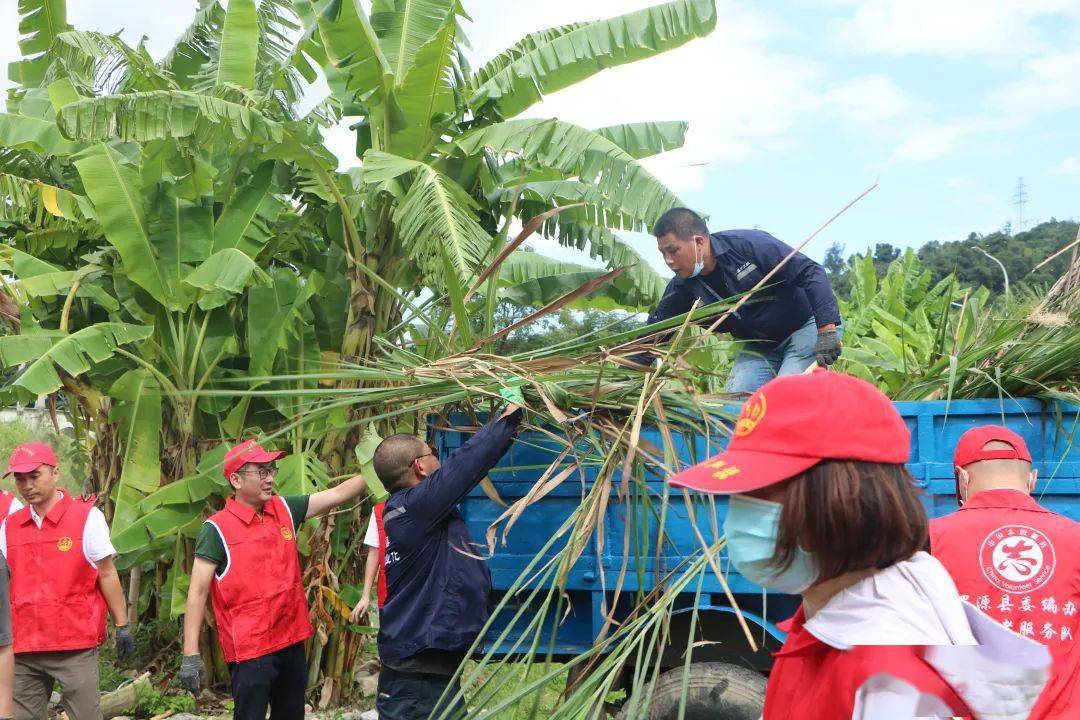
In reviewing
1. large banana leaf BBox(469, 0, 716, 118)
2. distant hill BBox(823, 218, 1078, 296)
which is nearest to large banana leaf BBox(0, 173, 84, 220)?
large banana leaf BBox(469, 0, 716, 118)

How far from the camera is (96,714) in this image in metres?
5.02

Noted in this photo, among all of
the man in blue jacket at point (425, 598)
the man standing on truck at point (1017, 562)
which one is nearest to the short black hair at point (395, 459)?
the man in blue jacket at point (425, 598)

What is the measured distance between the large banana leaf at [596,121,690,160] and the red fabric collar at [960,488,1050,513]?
13.7ft

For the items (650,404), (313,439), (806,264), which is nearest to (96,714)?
(313,439)

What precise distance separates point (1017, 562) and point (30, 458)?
450 cm

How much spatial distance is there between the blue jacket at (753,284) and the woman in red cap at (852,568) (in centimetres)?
293

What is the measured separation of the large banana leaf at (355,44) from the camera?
6.07 metres

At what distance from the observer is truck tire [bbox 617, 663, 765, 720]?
3752mm

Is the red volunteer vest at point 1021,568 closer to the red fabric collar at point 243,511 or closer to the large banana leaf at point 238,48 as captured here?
the red fabric collar at point 243,511

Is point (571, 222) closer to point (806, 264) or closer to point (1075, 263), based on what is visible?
point (806, 264)

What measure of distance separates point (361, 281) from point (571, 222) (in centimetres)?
156

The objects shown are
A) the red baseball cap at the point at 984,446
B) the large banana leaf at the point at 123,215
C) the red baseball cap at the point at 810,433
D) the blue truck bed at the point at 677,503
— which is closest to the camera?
the red baseball cap at the point at 810,433

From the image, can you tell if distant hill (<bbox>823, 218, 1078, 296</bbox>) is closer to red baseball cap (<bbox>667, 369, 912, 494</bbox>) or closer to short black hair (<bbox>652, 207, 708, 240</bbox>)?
short black hair (<bbox>652, 207, 708, 240</bbox>)

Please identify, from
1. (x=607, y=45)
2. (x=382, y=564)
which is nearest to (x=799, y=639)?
(x=382, y=564)
